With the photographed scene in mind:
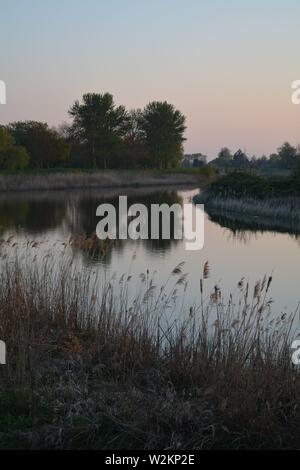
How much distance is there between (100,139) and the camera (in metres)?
53.6

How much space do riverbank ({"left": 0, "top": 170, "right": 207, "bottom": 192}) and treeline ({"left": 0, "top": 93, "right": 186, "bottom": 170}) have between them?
3933mm

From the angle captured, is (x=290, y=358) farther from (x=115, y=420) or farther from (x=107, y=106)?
(x=107, y=106)

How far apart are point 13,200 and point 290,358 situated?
27.0 metres

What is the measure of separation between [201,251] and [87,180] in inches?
1141

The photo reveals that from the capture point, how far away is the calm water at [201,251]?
396 inches

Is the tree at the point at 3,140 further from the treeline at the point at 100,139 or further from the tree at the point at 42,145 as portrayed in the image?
the tree at the point at 42,145

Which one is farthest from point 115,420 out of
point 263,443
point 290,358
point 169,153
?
point 169,153

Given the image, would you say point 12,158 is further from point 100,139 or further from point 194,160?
point 194,160

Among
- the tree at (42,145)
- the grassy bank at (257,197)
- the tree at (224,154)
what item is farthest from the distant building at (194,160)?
the grassy bank at (257,197)

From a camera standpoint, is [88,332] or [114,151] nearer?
[88,332]

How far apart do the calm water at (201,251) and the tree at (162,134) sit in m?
36.9

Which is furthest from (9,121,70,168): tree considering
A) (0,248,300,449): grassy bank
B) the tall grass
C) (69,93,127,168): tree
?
(0,248,300,449): grassy bank

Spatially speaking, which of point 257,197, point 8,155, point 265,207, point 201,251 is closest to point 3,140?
point 8,155

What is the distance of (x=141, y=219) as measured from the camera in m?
22.5
